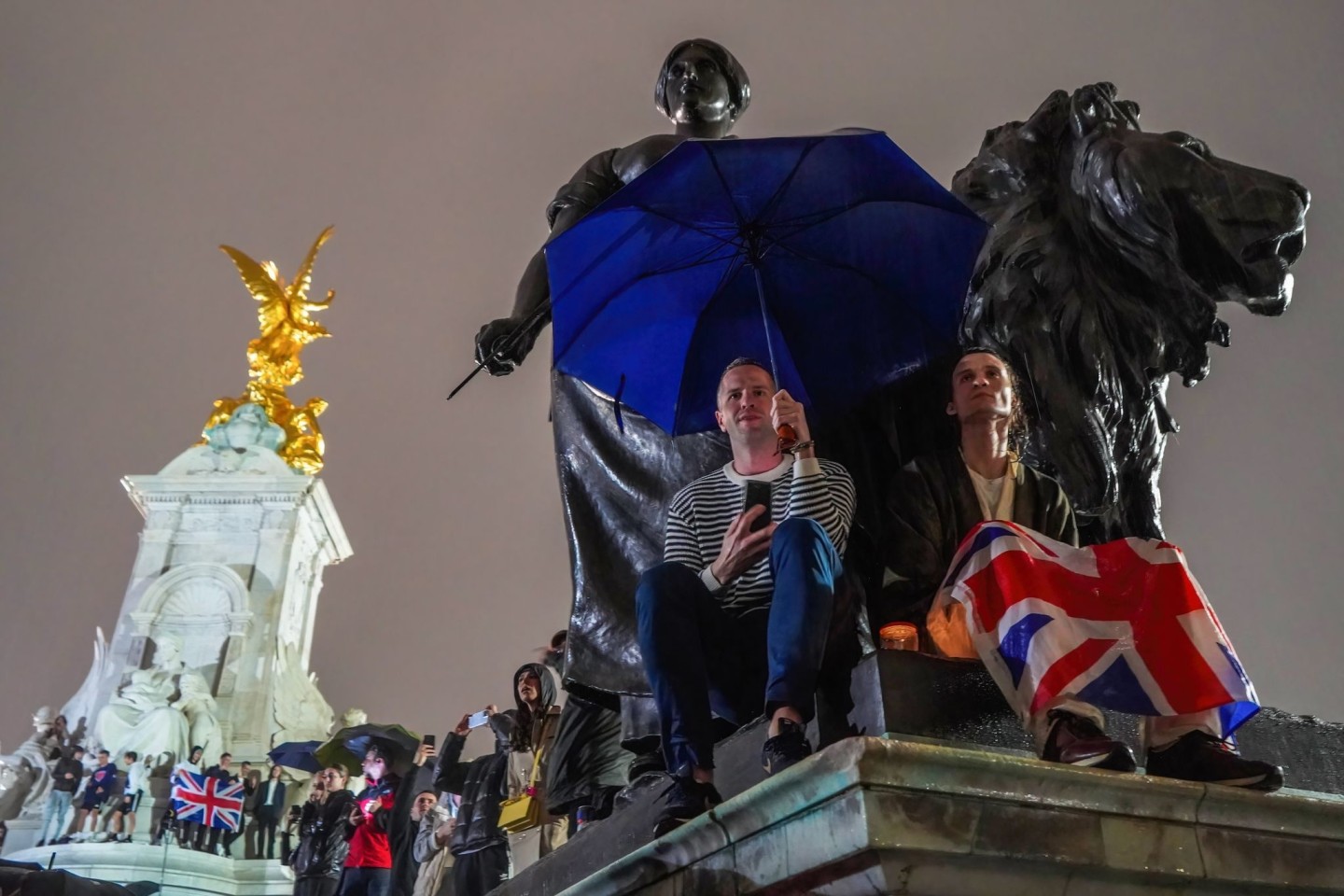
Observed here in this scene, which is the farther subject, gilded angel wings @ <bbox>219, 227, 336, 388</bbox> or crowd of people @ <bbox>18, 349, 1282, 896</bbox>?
gilded angel wings @ <bbox>219, 227, 336, 388</bbox>

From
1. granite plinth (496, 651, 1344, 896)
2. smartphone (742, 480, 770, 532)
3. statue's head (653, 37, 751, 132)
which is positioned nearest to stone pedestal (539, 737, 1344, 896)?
granite plinth (496, 651, 1344, 896)

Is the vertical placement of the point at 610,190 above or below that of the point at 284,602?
below

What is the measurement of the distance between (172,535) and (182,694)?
16.4 feet

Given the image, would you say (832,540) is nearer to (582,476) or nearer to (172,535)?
(582,476)

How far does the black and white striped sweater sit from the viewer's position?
2932 mm

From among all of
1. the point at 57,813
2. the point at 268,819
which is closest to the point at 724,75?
the point at 268,819

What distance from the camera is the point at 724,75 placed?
4.60 m

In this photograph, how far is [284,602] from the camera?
2469 cm

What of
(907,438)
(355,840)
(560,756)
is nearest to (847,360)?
(907,438)

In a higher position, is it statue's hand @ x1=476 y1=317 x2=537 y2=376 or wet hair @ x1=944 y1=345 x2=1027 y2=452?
statue's hand @ x1=476 y1=317 x2=537 y2=376

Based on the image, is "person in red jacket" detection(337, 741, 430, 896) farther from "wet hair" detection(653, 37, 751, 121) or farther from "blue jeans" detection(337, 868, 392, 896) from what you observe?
"wet hair" detection(653, 37, 751, 121)

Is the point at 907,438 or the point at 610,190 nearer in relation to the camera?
the point at 907,438

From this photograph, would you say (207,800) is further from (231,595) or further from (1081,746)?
(1081,746)

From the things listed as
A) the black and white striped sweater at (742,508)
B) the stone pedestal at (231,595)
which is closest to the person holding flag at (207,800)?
the stone pedestal at (231,595)
